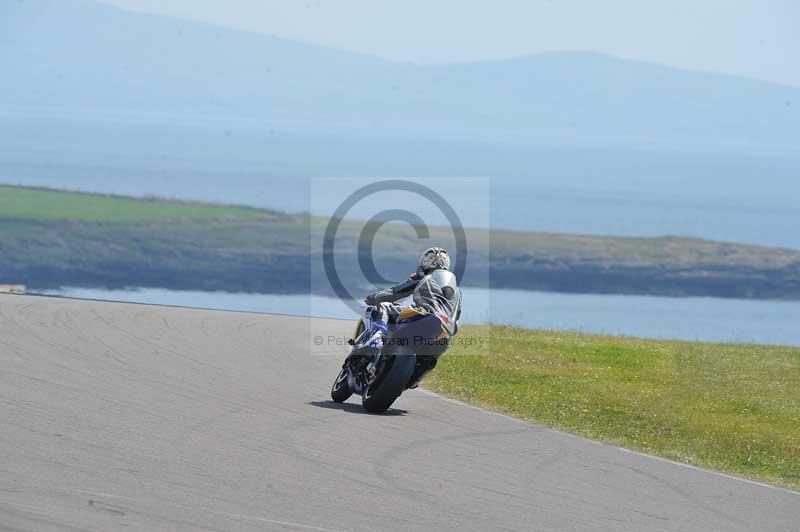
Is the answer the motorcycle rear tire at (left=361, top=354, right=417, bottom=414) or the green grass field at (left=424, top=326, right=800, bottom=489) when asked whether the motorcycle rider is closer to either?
the motorcycle rear tire at (left=361, top=354, right=417, bottom=414)

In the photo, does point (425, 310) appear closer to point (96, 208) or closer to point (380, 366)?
point (380, 366)

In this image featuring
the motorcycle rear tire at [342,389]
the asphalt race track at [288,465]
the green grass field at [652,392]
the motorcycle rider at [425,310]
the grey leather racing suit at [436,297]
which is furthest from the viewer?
the motorcycle rear tire at [342,389]

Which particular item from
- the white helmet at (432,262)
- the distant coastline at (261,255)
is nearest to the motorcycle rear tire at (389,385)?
the white helmet at (432,262)

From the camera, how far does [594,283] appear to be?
449ft

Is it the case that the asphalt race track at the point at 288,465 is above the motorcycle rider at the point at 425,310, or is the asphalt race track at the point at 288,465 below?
below

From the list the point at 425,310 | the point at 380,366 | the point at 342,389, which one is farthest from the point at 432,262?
the point at 342,389

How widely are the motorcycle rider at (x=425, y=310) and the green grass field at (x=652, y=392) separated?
1.94 metres

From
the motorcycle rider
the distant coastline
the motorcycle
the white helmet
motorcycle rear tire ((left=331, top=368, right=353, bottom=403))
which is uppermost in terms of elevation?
the white helmet

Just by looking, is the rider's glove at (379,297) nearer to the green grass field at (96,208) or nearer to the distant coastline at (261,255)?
the distant coastline at (261,255)

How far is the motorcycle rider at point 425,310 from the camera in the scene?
13.1m

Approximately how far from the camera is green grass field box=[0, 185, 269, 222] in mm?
137750

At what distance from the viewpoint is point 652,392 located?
18031 millimetres

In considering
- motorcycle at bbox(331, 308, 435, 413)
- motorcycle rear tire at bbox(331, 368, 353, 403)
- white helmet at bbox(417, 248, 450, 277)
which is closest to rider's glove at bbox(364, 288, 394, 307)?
motorcycle at bbox(331, 308, 435, 413)

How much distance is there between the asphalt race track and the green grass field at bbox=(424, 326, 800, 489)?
3.24 feet
